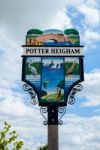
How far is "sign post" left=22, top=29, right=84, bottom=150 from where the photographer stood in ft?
52.7

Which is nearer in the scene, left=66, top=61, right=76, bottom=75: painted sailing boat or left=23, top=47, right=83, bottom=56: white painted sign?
left=66, top=61, right=76, bottom=75: painted sailing boat

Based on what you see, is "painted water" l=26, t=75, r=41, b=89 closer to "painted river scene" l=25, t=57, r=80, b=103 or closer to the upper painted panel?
"painted river scene" l=25, t=57, r=80, b=103

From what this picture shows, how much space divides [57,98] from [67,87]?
59 centimetres

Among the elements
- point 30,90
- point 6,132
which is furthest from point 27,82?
point 6,132

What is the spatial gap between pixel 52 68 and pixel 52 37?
127 cm

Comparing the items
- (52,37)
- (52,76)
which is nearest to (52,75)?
(52,76)

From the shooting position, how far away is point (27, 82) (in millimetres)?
16250

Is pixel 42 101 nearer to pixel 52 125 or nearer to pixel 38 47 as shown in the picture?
pixel 52 125

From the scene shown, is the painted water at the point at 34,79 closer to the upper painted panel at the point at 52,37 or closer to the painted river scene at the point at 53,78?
the painted river scene at the point at 53,78

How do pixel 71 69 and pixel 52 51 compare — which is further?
pixel 52 51

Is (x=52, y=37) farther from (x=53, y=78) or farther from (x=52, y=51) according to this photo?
(x=53, y=78)

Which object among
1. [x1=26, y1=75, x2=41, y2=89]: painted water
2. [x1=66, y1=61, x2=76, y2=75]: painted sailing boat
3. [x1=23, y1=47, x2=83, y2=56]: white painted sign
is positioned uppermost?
[x1=23, y1=47, x2=83, y2=56]: white painted sign

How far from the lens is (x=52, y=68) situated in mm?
16375

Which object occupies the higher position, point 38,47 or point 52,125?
point 38,47
